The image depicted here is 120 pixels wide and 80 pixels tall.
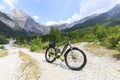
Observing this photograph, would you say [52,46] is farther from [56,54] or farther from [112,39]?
[112,39]

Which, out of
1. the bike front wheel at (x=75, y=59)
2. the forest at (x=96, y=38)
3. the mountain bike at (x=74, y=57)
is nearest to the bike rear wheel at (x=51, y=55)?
the forest at (x=96, y=38)

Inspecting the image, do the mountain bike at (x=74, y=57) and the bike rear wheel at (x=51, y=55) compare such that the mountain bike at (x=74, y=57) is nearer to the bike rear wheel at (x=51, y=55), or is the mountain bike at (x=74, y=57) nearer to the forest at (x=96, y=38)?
the forest at (x=96, y=38)

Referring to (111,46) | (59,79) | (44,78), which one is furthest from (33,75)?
(111,46)

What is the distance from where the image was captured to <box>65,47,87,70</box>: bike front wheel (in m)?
14.9

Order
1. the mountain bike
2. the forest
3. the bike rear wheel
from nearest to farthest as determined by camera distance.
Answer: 1. the mountain bike
2. the bike rear wheel
3. the forest

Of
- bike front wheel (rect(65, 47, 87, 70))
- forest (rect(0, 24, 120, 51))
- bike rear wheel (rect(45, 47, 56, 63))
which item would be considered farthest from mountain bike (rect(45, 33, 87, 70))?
bike rear wheel (rect(45, 47, 56, 63))

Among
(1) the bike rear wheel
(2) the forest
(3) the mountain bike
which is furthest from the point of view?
(2) the forest

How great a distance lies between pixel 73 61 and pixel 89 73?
201 cm

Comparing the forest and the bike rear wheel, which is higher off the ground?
the forest

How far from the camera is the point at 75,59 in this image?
1541cm

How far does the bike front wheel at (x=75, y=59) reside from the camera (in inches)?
586

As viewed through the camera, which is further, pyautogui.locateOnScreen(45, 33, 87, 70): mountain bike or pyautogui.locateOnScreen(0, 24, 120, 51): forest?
pyautogui.locateOnScreen(0, 24, 120, 51): forest

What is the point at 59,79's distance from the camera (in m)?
12.6

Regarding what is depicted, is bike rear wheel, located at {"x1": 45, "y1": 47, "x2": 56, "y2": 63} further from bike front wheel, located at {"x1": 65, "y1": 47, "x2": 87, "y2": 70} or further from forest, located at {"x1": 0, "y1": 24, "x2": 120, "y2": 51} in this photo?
bike front wheel, located at {"x1": 65, "y1": 47, "x2": 87, "y2": 70}
